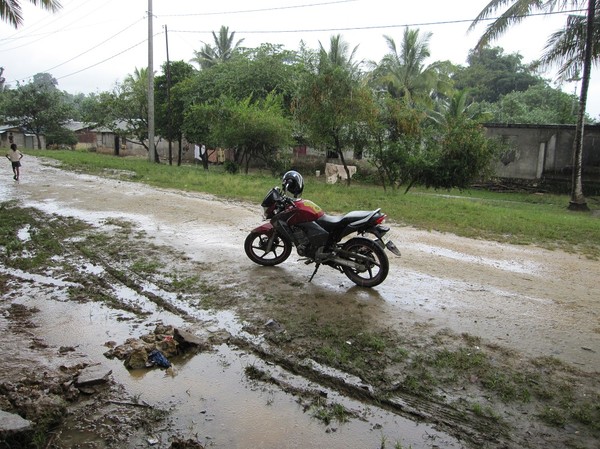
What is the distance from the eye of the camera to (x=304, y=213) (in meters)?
5.84

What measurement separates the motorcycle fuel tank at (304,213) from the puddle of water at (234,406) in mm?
2091

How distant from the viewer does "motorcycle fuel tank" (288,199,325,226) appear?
584cm

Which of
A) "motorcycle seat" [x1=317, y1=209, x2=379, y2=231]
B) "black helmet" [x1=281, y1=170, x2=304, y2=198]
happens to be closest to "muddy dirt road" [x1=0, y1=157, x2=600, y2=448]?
"motorcycle seat" [x1=317, y1=209, x2=379, y2=231]

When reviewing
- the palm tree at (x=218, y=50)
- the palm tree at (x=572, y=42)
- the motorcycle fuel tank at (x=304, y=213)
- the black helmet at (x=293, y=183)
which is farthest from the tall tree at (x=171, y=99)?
the motorcycle fuel tank at (x=304, y=213)

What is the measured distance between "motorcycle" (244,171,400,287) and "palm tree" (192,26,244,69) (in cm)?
3694

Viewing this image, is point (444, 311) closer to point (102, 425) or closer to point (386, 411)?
point (386, 411)

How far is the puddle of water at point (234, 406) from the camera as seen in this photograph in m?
3.07

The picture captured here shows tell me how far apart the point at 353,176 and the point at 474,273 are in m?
22.3

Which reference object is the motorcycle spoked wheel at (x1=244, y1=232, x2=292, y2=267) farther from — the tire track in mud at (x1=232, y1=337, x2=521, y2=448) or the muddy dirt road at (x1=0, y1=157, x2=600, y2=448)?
the tire track in mud at (x1=232, y1=337, x2=521, y2=448)

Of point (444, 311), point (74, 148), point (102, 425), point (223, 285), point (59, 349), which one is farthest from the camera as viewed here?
point (74, 148)

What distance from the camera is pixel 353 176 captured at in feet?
94.0

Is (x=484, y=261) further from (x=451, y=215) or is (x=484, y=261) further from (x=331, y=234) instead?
(x=451, y=215)

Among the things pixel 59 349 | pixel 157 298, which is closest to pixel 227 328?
pixel 157 298

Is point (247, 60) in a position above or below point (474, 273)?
above
